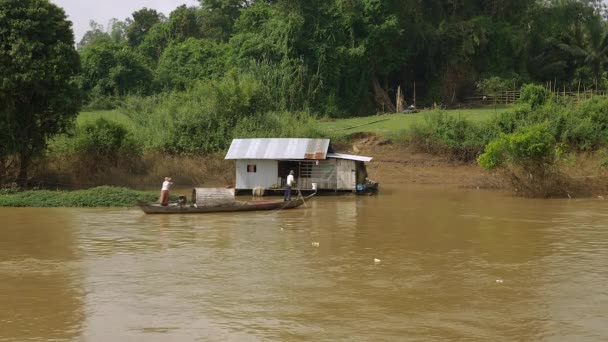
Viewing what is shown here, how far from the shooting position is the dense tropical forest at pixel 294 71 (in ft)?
100

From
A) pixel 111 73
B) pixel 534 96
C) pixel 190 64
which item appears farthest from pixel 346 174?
pixel 190 64

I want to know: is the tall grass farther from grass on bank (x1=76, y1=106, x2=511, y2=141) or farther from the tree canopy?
the tree canopy

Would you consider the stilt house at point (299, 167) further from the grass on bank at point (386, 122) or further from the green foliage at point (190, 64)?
the green foliage at point (190, 64)

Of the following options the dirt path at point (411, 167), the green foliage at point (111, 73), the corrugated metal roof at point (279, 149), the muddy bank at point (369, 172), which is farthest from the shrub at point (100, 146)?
the green foliage at point (111, 73)

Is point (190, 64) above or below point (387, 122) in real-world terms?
above

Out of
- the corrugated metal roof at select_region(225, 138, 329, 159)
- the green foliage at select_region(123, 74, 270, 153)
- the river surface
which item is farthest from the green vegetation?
the river surface

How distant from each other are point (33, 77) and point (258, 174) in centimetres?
941

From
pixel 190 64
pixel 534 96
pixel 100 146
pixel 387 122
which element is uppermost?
pixel 190 64

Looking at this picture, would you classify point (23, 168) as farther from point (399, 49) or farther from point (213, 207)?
point (399, 49)

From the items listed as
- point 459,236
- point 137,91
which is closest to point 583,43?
point 137,91

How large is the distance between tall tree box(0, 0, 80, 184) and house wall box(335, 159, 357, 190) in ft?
36.1

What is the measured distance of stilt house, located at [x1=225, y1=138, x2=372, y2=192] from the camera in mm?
27516

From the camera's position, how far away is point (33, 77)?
2577 centimetres

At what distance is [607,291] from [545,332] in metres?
2.90
